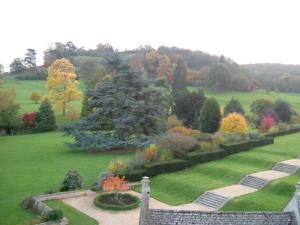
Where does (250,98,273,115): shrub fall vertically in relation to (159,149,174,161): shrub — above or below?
above

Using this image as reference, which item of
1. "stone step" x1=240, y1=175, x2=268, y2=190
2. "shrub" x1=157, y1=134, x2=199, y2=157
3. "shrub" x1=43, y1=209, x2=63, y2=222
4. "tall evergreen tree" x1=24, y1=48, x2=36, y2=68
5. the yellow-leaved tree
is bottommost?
"stone step" x1=240, y1=175, x2=268, y2=190

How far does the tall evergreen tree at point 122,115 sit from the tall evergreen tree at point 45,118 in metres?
14.8

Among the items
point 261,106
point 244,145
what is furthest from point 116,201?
point 261,106

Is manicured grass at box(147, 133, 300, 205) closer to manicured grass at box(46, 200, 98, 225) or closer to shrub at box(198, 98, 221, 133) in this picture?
manicured grass at box(46, 200, 98, 225)

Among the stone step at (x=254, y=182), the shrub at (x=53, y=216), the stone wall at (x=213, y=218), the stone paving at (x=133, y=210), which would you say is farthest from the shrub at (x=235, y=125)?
the shrub at (x=53, y=216)

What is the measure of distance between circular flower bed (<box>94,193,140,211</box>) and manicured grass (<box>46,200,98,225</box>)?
1834mm

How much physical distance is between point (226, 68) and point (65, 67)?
38483 mm

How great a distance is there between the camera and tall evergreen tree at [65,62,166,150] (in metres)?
45.0

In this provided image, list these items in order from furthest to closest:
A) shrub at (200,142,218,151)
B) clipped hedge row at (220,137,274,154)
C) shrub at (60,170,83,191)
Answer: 1. clipped hedge row at (220,137,274,154)
2. shrub at (200,142,218,151)
3. shrub at (60,170,83,191)

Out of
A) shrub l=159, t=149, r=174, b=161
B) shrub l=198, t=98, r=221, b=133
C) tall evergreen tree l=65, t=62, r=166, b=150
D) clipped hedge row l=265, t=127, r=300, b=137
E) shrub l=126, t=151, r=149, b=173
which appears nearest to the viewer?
shrub l=126, t=151, r=149, b=173

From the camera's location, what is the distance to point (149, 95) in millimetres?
47219

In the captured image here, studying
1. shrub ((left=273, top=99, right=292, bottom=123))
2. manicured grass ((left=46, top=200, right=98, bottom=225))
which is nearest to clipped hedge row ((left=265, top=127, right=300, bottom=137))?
shrub ((left=273, top=99, right=292, bottom=123))

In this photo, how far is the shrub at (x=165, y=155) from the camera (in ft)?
122

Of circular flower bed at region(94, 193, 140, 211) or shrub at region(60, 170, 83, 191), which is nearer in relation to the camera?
circular flower bed at region(94, 193, 140, 211)
